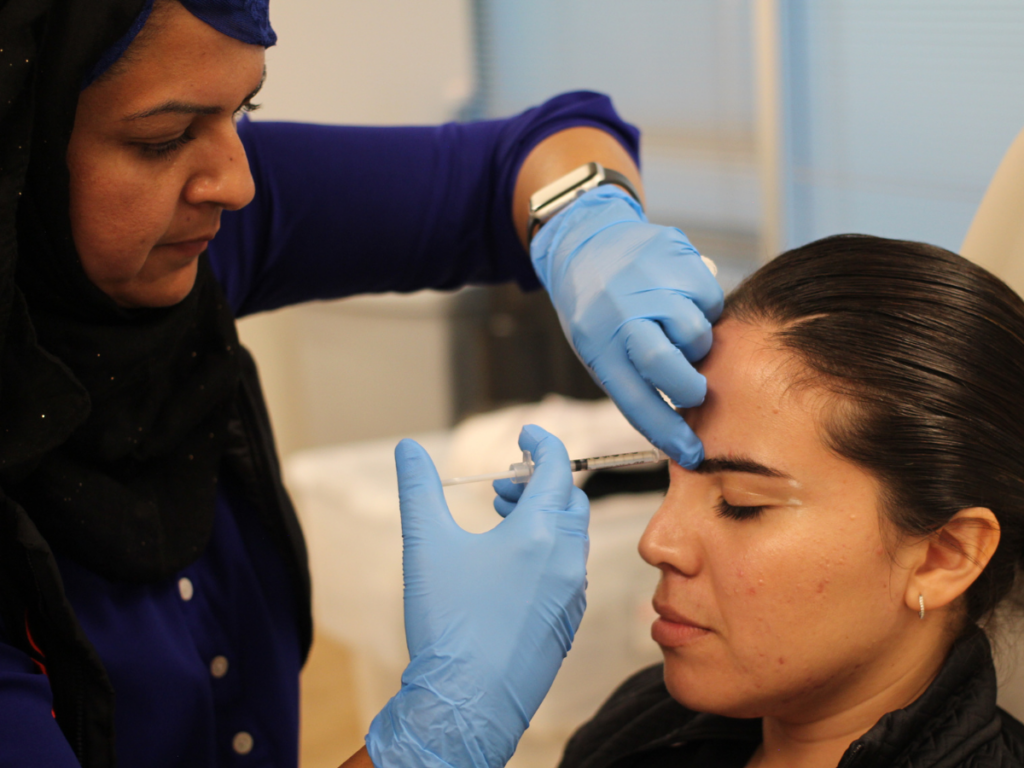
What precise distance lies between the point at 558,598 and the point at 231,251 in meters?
0.68

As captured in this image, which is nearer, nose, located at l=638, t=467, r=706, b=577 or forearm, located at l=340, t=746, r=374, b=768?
forearm, located at l=340, t=746, r=374, b=768

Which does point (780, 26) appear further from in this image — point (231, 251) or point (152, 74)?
point (152, 74)

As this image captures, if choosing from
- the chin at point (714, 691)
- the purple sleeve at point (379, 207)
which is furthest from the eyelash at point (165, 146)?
the chin at point (714, 691)

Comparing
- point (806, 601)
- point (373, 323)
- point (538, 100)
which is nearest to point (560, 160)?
point (806, 601)

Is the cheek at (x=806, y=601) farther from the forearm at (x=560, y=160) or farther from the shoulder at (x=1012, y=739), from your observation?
the forearm at (x=560, y=160)

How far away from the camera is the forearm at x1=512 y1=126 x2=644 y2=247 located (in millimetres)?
1364

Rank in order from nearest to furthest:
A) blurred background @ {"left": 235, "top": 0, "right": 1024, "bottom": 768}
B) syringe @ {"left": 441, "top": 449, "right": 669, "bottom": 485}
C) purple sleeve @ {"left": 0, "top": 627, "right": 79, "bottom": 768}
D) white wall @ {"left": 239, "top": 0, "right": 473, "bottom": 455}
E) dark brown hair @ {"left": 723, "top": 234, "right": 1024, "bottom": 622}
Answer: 1. purple sleeve @ {"left": 0, "top": 627, "right": 79, "bottom": 768}
2. dark brown hair @ {"left": 723, "top": 234, "right": 1024, "bottom": 622}
3. syringe @ {"left": 441, "top": 449, "right": 669, "bottom": 485}
4. blurred background @ {"left": 235, "top": 0, "right": 1024, "bottom": 768}
5. white wall @ {"left": 239, "top": 0, "right": 473, "bottom": 455}

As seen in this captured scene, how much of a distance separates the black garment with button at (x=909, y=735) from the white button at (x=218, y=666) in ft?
1.77

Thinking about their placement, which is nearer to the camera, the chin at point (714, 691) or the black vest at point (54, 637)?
the black vest at point (54, 637)

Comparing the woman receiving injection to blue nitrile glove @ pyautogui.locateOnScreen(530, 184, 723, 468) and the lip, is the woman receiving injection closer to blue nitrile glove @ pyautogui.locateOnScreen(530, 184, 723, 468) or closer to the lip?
blue nitrile glove @ pyautogui.locateOnScreen(530, 184, 723, 468)

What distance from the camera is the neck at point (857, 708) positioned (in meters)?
1.08

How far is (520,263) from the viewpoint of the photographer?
4.94 feet

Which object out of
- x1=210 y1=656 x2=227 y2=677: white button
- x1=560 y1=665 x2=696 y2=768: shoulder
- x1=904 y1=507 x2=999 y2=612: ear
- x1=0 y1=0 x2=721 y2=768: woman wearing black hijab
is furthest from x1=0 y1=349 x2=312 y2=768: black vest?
x1=904 y1=507 x2=999 y2=612: ear

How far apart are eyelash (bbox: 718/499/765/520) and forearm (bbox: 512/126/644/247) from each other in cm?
54
